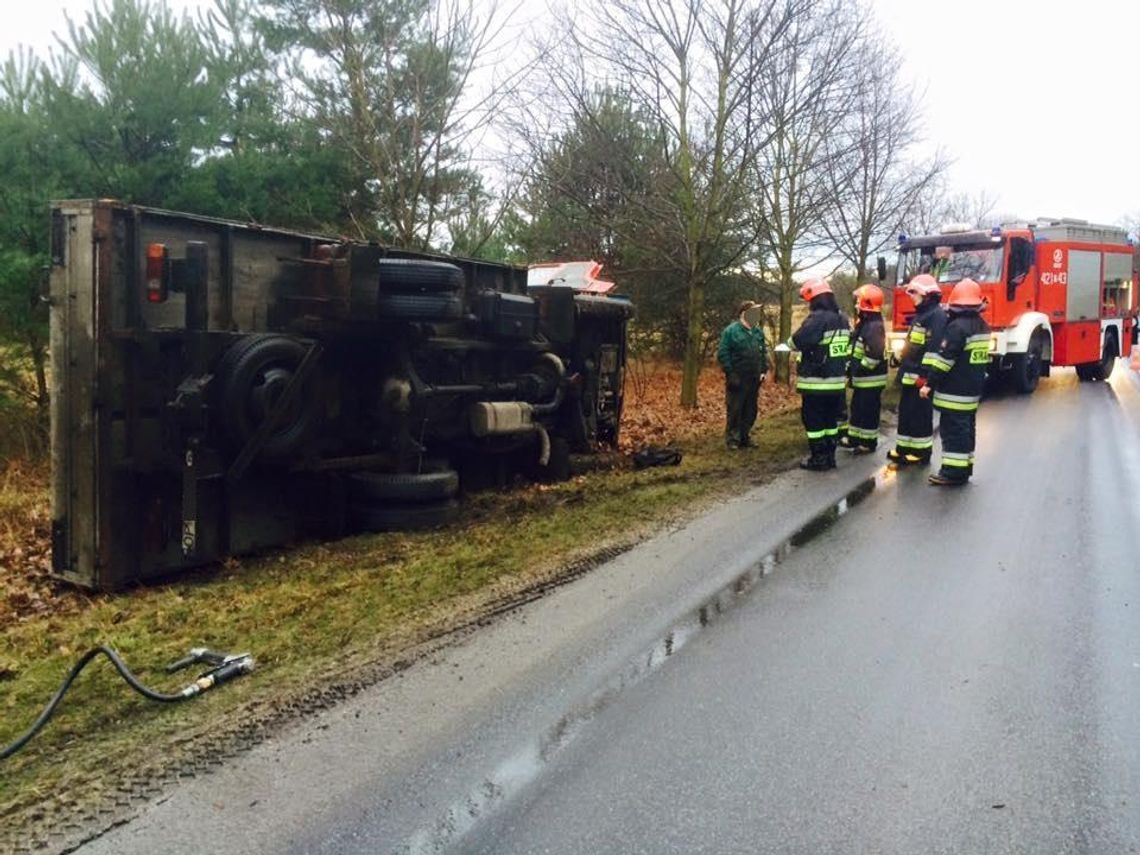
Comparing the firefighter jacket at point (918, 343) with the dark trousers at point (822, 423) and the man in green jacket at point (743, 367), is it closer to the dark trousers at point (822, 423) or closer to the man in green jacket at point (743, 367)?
the dark trousers at point (822, 423)

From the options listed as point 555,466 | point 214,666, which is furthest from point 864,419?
point 214,666

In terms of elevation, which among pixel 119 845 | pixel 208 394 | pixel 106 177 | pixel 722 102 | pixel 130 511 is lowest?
pixel 119 845

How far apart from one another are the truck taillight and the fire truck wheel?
4.73 ft

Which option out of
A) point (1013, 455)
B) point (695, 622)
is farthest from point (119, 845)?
point (1013, 455)

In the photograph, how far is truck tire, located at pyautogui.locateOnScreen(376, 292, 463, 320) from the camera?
6.78 meters

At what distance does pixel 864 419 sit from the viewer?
35.1 ft

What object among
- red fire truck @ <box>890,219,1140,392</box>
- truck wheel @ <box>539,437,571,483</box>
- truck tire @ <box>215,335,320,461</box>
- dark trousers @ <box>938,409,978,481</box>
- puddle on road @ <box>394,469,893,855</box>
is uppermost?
red fire truck @ <box>890,219,1140,392</box>

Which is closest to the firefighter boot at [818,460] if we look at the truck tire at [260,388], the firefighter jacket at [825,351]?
the firefighter jacket at [825,351]

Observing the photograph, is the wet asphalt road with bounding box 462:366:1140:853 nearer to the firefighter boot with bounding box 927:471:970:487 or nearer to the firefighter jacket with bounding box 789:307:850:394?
the firefighter boot with bounding box 927:471:970:487

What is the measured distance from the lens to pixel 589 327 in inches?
396

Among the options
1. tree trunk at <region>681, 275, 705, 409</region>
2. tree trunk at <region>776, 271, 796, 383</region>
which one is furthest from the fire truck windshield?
tree trunk at <region>681, 275, 705, 409</region>

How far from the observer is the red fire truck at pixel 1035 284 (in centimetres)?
1642

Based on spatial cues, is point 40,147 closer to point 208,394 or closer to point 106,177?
point 106,177

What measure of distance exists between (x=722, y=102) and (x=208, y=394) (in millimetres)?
10917
